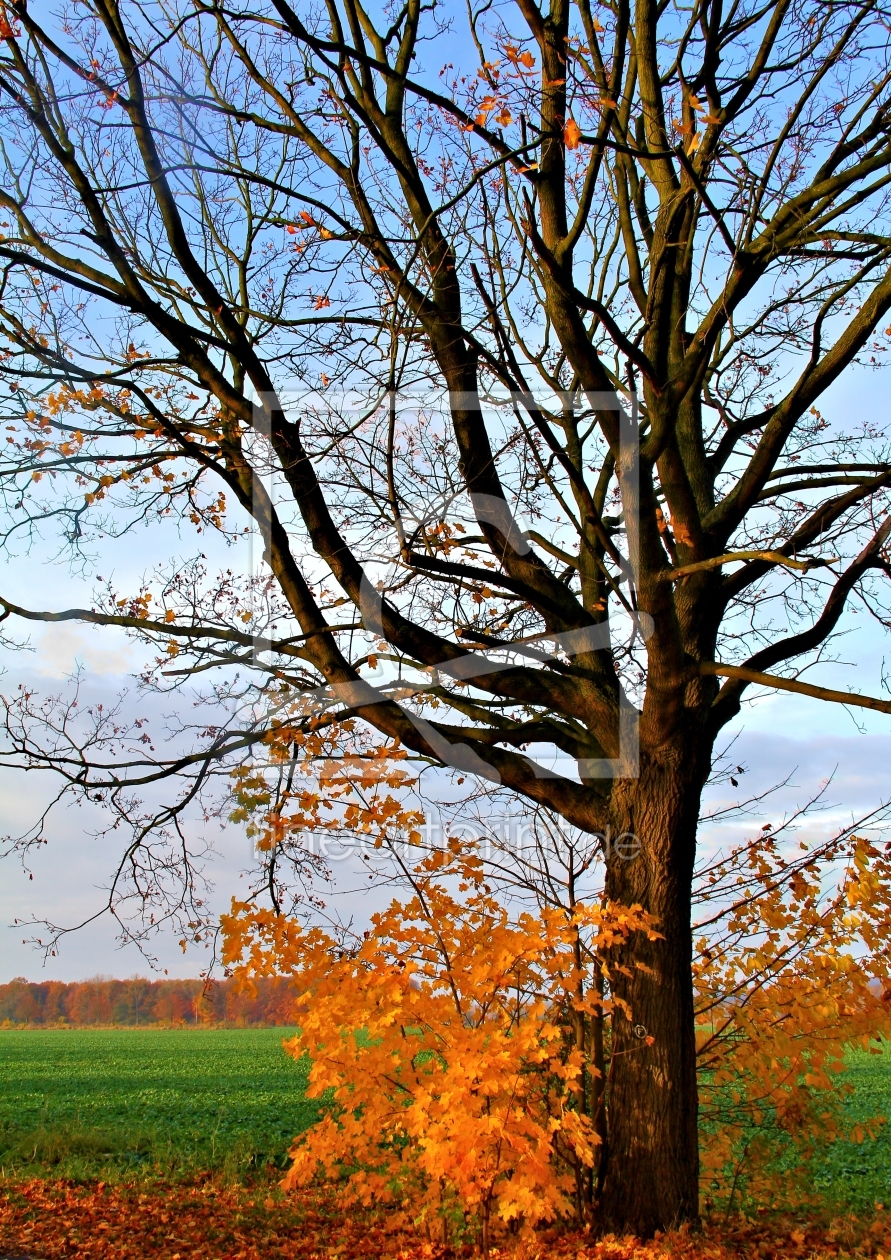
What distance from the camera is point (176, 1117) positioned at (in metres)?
13.6

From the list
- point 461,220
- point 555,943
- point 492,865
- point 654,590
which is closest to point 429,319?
point 461,220

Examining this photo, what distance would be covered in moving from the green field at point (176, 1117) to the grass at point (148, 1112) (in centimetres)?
2

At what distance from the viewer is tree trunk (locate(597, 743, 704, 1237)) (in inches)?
202

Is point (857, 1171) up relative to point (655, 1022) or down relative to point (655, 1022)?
down

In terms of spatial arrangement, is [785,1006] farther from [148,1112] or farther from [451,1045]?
[148,1112]

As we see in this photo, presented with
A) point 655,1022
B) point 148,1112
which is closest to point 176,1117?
point 148,1112

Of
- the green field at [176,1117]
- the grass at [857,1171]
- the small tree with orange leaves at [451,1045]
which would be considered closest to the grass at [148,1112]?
the green field at [176,1117]

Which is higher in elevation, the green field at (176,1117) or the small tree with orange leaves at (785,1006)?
the small tree with orange leaves at (785,1006)

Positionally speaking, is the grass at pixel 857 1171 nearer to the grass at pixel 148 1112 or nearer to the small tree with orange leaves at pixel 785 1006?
the small tree with orange leaves at pixel 785 1006

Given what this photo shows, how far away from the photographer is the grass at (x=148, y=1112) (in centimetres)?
902

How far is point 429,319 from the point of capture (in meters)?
6.41

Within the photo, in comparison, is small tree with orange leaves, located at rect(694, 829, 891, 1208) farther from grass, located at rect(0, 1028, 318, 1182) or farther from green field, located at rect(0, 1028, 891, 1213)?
grass, located at rect(0, 1028, 318, 1182)

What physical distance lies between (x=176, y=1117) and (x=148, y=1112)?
0.84 metres

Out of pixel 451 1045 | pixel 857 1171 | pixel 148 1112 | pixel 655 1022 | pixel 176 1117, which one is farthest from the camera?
pixel 148 1112
